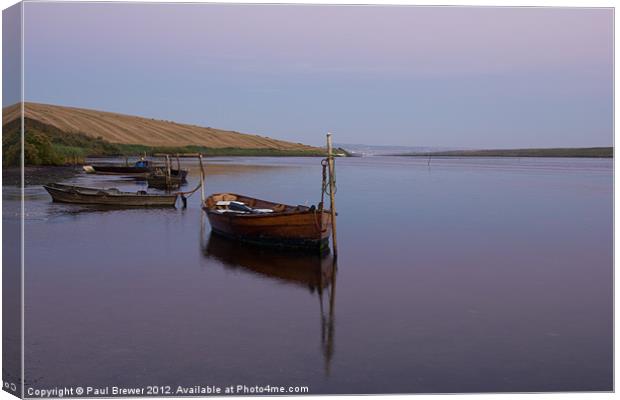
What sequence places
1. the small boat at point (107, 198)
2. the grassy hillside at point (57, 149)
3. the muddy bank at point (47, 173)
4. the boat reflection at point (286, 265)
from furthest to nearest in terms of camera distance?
the small boat at point (107, 198) < the muddy bank at point (47, 173) < the boat reflection at point (286, 265) < the grassy hillside at point (57, 149)

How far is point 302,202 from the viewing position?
79.1 feet

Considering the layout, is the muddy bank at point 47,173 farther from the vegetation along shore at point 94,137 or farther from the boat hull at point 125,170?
the boat hull at point 125,170

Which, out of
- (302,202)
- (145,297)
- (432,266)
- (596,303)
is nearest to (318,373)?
(145,297)

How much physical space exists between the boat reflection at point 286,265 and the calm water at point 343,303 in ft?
0.18

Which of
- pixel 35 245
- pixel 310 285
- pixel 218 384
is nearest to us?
pixel 218 384

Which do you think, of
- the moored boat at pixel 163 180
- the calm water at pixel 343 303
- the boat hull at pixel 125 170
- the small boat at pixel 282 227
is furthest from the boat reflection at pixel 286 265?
the boat hull at pixel 125 170

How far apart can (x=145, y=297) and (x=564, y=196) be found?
16.5 m

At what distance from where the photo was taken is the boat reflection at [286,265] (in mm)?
12859

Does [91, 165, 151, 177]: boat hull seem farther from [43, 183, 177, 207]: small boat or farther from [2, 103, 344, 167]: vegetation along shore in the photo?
[43, 183, 177, 207]: small boat

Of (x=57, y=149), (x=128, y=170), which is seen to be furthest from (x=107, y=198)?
(x=128, y=170)

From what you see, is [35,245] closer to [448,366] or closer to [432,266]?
[432,266]

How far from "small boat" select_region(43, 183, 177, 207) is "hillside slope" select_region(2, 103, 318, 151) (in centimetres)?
208

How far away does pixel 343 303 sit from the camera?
473 inches

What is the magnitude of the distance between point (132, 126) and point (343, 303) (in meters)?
15.2
